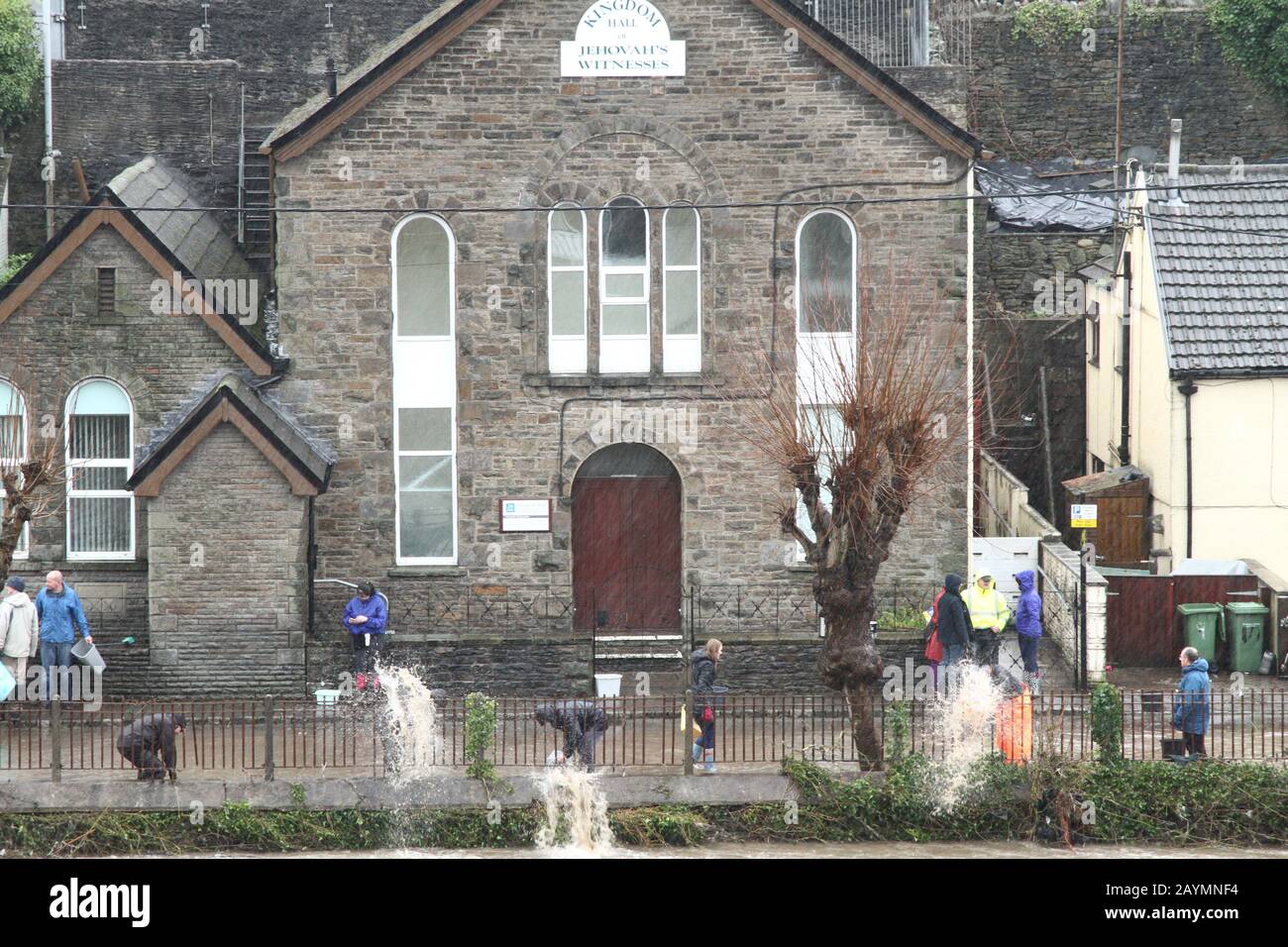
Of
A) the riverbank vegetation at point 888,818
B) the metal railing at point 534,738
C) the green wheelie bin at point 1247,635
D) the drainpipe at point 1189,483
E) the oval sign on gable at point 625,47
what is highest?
the oval sign on gable at point 625,47

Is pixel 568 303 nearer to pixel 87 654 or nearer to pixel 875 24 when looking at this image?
pixel 87 654

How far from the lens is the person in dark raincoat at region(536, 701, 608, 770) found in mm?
19047

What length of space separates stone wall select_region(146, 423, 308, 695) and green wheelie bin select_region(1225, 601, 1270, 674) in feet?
39.5

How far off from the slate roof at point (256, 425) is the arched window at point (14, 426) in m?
1.43

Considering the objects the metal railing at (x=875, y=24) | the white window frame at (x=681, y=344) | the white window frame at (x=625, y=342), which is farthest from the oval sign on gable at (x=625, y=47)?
the metal railing at (x=875, y=24)

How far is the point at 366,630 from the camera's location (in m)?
22.9

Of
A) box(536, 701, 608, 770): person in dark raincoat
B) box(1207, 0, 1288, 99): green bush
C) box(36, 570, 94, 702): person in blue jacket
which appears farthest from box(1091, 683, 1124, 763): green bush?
box(1207, 0, 1288, 99): green bush

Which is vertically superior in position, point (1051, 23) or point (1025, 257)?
point (1051, 23)

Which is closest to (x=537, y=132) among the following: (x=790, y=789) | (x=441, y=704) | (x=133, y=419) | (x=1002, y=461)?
(x=133, y=419)

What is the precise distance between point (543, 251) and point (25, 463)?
7118mm

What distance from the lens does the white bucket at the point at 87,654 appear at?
22.0 m

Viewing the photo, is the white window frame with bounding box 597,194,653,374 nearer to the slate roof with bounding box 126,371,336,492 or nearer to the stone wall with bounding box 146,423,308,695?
the slate roof with bounding box 126,371,336,492

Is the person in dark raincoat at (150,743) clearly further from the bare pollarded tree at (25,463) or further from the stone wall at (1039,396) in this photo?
the stone wall at (1039,396)

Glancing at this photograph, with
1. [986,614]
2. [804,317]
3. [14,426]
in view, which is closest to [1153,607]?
[986,614]
